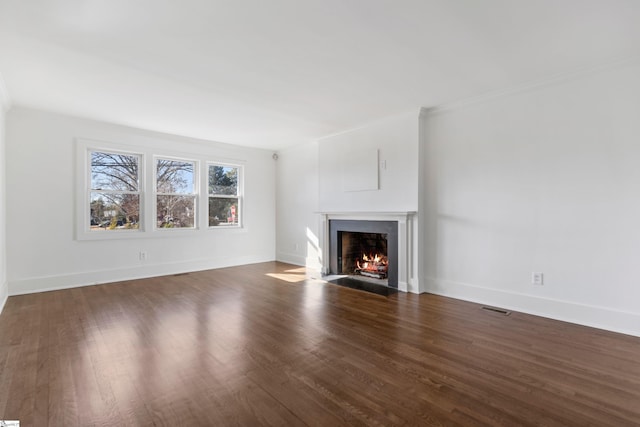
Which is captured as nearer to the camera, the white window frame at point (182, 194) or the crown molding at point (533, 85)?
the crown molding at point (533, 85)

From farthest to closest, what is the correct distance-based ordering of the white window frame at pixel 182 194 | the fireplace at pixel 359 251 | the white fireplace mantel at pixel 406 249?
the white window frame at pixel 182 194
the fireplace at pixel 359 251
the white fireplace mantel at pixel 406 249

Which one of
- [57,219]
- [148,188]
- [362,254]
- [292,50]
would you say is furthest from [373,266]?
[57,219]

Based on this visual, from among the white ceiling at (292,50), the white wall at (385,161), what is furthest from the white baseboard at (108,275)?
the white wall at (385,161)

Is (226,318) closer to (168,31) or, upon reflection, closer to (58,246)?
(168,31)

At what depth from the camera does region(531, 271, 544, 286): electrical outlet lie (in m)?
3.23

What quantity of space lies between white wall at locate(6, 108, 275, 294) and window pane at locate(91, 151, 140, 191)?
0.27 meters

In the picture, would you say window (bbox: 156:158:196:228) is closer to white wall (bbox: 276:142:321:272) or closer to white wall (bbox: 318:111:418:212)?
white wall (bbox: 276:142:321:272)

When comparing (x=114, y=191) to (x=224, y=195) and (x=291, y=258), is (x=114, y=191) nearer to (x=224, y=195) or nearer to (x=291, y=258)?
(x=224, y=195)

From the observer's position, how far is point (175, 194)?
5.47 m

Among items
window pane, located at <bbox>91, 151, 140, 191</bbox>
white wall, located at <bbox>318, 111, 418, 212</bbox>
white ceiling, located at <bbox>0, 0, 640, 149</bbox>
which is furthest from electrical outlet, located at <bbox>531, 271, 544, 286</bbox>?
window pane, located at <bbox>91, 151, 140, 191</bbox>

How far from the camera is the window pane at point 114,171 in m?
4.70

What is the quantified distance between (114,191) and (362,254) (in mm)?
4088

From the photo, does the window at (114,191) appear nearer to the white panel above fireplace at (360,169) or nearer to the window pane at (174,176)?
the window pane at (174,176)

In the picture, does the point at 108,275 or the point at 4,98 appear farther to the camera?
the point at 108,275
